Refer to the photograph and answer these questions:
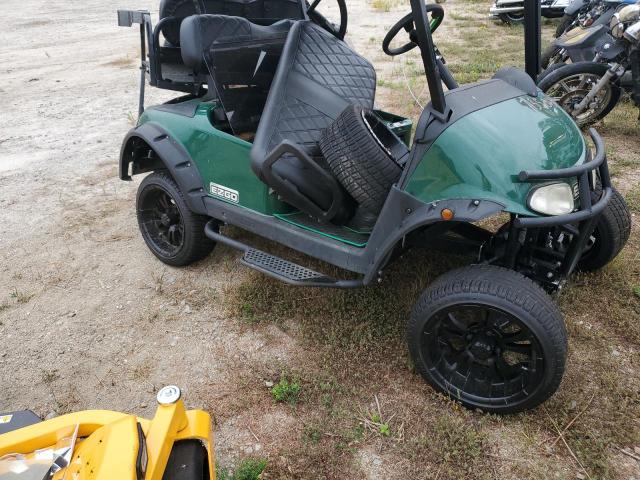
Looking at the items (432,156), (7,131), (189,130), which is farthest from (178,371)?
(7,131)

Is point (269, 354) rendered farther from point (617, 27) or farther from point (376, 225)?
point (617, 27)

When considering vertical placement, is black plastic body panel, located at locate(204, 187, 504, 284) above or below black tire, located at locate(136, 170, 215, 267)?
above

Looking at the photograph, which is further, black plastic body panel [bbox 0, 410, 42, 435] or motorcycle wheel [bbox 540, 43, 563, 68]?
motorcycle wheel [bbox 540, 43, 563, 68]

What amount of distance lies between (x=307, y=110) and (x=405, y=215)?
1.11 m

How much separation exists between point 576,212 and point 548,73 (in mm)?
3676

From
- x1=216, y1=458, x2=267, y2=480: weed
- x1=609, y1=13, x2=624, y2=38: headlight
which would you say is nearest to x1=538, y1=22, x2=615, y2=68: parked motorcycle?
x1=609, y1=13, x2=624, y2=38: headlight

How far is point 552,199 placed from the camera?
2.06 metres

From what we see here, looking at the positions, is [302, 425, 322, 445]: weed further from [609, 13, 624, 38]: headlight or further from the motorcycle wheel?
the motorcycle wheel

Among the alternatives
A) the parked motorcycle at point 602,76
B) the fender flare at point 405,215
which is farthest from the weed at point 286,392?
the parked motorcycle at point 602,76

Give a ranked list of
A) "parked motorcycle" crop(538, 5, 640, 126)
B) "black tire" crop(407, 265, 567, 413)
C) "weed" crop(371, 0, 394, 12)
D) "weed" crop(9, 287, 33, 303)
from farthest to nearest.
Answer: "weed" crop(371, 0, 394, 12)
"parked motorcycle" crop(538, 5, 640, 126)
"weed" crop(9, 287, 33, 303)
"black tire" crop(407, 265, 567, 413)

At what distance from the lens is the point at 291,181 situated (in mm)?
2631

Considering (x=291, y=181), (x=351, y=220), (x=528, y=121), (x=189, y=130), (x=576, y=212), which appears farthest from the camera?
(x=189, y=130)

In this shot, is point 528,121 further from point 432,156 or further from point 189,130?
point 189,130

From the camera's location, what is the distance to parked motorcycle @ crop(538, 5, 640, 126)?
191 inches
